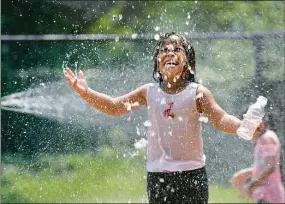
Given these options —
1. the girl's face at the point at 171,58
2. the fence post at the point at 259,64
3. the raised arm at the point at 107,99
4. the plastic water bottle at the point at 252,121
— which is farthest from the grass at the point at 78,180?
the plastic water bottle at the point at 252,121

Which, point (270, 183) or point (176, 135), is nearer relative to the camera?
point (176, 135)

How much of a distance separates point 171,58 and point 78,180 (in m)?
3.23

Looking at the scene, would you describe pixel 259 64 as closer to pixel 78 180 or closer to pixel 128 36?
pixel 128 36

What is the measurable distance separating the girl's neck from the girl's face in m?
0.03

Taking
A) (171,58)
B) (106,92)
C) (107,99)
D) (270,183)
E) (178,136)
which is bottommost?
(270,183)

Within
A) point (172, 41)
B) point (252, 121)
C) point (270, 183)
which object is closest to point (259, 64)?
point (270, 183)

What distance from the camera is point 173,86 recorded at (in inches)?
150

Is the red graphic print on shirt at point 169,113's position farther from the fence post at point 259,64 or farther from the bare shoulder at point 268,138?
the fence post at point 259,64

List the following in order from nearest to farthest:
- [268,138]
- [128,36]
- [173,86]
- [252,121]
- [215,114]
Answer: [252,121]
[215,114]
[173,86]
[268,138]
[128,36]

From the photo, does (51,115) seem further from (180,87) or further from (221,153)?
(180,87)

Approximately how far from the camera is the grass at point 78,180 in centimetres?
655

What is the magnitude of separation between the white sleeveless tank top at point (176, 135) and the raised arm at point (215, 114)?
0.03 meters

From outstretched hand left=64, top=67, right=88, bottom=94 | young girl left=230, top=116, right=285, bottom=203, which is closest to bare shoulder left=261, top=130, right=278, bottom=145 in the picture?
young girl left=230, top=116, right=285, bottom=203

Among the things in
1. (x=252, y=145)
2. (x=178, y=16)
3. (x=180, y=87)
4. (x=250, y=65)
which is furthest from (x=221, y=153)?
(x=178, y=16)
